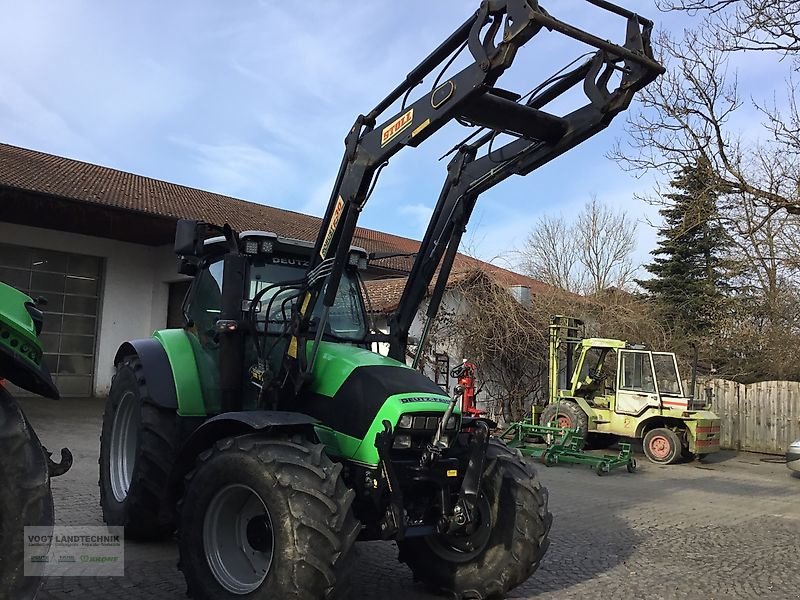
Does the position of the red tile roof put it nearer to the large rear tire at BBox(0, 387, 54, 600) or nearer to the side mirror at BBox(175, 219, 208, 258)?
the side mirror at BBox(175, 219, 208, 258)

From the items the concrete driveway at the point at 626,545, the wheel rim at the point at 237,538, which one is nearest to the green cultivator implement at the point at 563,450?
the concrete driveway at the point at 626,545

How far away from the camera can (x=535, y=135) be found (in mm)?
4535

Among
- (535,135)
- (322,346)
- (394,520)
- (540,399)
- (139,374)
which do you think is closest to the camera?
(394,520)

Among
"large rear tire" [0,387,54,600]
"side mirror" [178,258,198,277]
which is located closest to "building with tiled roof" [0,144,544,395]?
"side mirror" [178,258,198,277]

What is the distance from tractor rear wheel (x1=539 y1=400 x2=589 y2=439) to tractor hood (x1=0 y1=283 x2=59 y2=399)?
40.4 feet

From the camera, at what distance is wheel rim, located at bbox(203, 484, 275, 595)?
4.13 meters

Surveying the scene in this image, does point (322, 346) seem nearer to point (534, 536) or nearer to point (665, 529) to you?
point (534, 536)

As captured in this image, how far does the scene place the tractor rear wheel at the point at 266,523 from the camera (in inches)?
144

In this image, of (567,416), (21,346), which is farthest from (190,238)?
(567,416)

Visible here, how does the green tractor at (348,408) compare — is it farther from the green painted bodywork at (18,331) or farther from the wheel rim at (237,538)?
the green painted bodywork at (18,331)

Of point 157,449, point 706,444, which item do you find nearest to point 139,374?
point 157,449

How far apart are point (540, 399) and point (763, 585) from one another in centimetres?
1339

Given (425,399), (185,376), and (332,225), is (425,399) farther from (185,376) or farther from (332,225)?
(185,376)

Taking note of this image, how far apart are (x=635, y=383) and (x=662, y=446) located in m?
1.37
